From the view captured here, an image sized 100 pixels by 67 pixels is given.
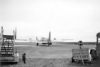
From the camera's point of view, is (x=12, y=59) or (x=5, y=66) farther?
(x=12, y=59)

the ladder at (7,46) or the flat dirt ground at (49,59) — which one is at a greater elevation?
the ladder at (7,46)

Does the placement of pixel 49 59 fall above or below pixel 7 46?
below

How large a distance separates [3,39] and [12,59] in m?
2.27

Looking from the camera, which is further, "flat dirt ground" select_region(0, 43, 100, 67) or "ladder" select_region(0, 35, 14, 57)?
"ladder" select_region(0, 35, 14, 57)

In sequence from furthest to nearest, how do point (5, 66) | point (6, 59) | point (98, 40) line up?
point (98, 40), point (6, 59), point (5, 66)

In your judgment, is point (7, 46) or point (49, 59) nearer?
point (7, 46)

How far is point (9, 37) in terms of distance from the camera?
503 inches

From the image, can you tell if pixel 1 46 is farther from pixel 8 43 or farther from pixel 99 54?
pixel 99 54

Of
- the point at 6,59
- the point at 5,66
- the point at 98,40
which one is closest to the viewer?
the point at 5,66

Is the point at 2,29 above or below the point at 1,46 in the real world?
above

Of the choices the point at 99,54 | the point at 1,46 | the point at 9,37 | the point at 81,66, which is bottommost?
the point at 81,66

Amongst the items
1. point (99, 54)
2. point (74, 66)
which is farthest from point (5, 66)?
point (99, 54)

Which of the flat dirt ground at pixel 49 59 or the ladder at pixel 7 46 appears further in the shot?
the ladder at pixel 7 46

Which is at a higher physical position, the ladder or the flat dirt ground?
the ladder
